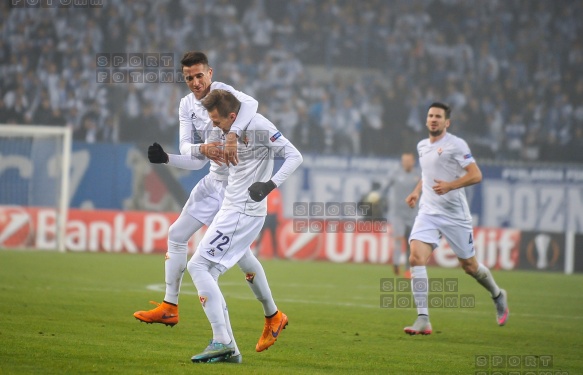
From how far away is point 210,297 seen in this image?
755cm

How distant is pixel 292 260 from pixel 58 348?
50.2ft

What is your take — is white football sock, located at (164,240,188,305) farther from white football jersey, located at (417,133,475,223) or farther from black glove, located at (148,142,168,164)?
white football jersey, located at (417,133,475,223)

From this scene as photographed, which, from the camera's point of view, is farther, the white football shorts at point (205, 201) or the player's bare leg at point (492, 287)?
the player's bare leg at point (492, 287)

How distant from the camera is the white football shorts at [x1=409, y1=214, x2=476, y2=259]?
1123cm

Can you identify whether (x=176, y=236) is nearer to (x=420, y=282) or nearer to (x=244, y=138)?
(x=244, y=138)

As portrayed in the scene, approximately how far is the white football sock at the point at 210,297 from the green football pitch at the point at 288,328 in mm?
277

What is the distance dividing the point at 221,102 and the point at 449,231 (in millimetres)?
4692

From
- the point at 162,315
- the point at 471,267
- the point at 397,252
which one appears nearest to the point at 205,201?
the point at 162,315

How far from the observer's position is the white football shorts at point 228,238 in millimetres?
7688

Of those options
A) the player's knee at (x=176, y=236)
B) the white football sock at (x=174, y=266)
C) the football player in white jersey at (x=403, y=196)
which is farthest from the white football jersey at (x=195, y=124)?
the football player in white jersey at (x=403, y=196)

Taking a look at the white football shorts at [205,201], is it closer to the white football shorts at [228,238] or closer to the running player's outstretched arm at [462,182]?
the white football shorts at [228,238]

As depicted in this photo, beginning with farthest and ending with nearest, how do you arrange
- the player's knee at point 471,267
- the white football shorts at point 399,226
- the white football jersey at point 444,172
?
the white football shorts at point 399,226, the player's knee at point 471,267, the white football jersey at point 444,172

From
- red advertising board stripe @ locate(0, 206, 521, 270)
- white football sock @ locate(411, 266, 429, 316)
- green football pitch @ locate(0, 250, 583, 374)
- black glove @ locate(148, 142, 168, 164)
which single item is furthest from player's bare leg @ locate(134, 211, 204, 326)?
red advertising board stripe @ locate(0, 206, 521, 270)

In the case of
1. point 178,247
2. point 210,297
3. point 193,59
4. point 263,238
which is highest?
point 193,59
